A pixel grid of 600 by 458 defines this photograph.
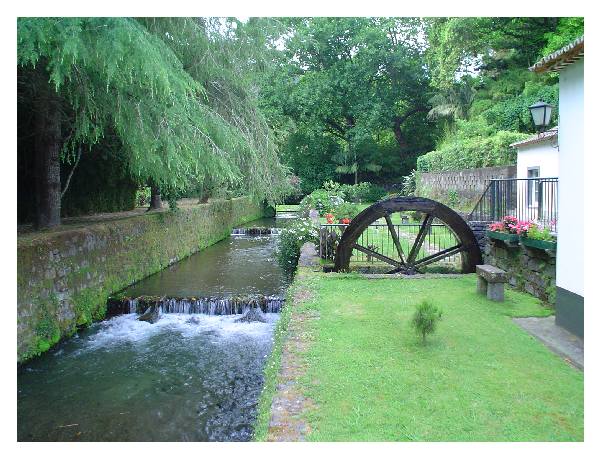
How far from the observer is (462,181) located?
19.2 meters

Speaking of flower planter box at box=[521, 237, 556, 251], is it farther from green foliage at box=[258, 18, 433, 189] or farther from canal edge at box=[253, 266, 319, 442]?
green foliage at box=[258, 18, 433, 189]

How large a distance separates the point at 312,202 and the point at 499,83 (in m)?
10.1

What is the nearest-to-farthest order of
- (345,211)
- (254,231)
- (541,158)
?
(541,158) < (345,211) < (254,231)

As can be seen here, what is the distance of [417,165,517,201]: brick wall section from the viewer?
53.3 feet

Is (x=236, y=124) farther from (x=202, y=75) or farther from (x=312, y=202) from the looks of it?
(x=312, y=202)

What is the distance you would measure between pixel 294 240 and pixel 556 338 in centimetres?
818

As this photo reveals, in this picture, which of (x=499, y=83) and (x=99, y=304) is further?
(x=499, y=83)

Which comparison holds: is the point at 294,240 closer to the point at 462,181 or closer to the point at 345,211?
the point at 345,211

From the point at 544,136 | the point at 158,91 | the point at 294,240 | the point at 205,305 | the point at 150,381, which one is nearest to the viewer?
the point at 150,381

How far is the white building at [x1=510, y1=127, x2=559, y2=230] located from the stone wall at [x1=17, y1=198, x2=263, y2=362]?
8867mm

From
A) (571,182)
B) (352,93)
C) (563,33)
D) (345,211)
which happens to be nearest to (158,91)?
(571,182)

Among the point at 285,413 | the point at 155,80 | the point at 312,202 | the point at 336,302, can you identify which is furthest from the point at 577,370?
the point at 312,202

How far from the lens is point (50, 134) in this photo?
32.7ft
